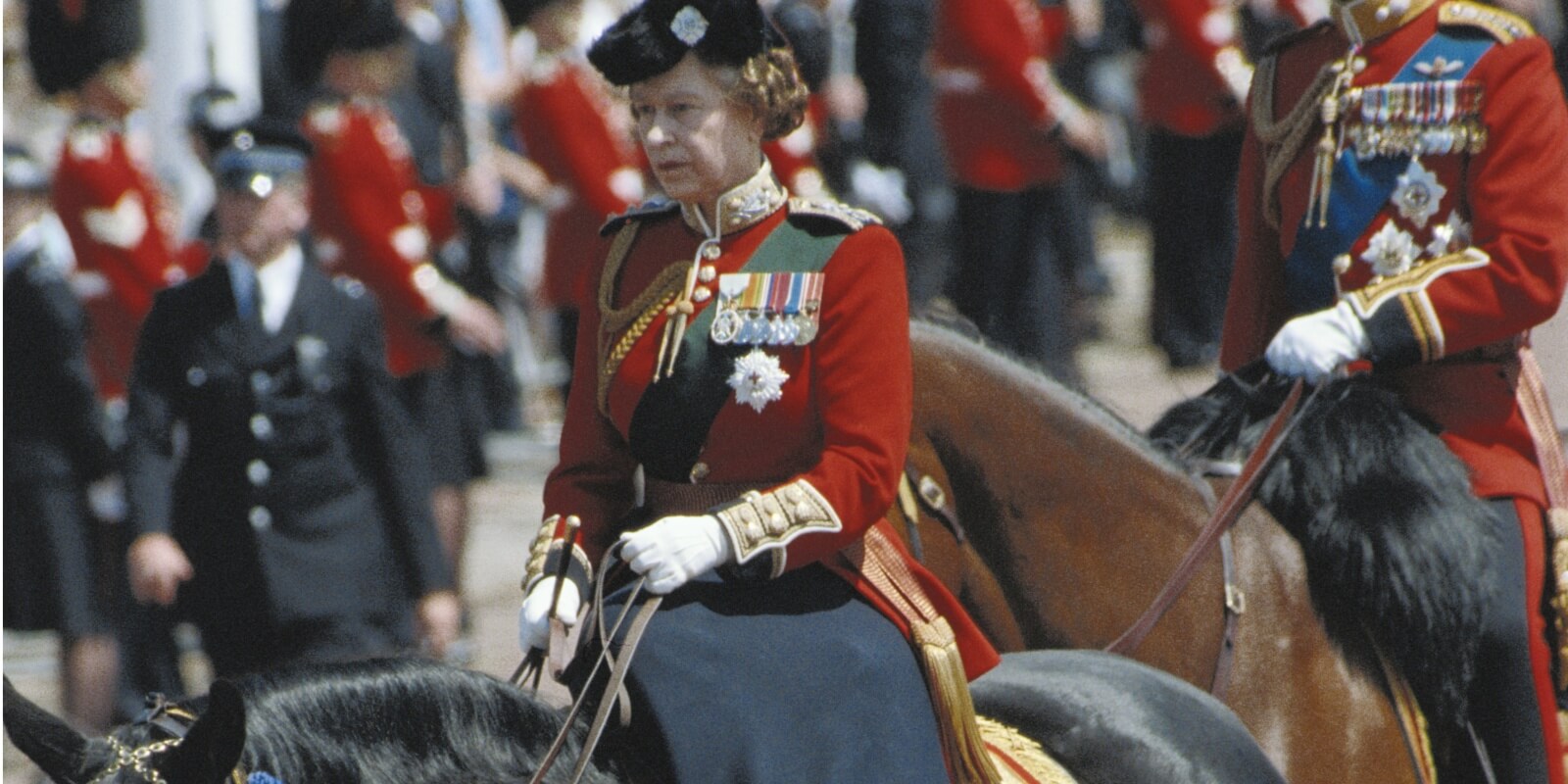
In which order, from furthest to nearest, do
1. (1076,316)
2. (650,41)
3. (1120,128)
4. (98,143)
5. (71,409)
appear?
(1120,128) < (1076,316) < (98,143) < (71,409) < (650,41)

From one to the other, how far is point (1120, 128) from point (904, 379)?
8892 millimetres

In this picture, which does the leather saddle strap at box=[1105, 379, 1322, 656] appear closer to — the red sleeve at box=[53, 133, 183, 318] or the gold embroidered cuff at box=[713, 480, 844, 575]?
the gold embroidered cuff at box=[713, 480, 844, 575]

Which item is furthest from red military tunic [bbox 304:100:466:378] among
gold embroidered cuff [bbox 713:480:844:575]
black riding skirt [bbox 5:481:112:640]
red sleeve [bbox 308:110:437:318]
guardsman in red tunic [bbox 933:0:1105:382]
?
gold embroidered cuff [bbox 713:480:844:575]

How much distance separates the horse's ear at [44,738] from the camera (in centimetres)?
243

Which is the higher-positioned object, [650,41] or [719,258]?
[650,41]

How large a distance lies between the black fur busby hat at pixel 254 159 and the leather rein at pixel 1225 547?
225cm

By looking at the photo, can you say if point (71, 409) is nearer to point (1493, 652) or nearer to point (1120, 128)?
point (1493, 652)

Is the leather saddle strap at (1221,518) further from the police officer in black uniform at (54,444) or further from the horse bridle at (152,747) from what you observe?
the police officer in black uniform at (54,444)

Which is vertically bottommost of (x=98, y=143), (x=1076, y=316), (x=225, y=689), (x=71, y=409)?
(x=1076, y=316)

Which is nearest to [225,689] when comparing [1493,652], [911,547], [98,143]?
[911,547]

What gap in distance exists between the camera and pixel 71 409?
22.1 ft

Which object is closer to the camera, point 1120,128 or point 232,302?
Answer: point 232,302

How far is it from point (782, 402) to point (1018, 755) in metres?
0.57

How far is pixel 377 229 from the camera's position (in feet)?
23.5
